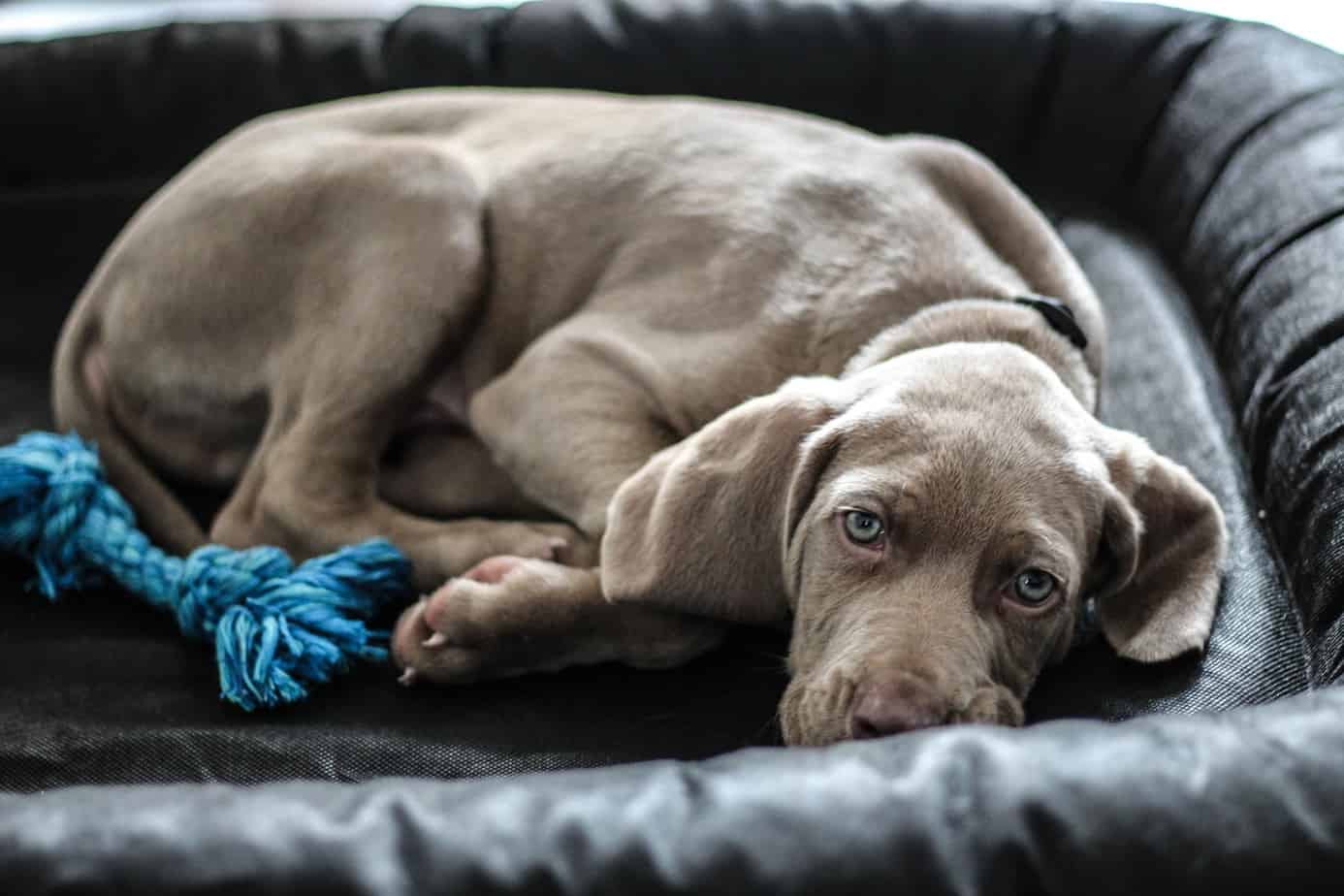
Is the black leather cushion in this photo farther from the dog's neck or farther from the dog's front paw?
the dog's neck

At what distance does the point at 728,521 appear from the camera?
7.39ft

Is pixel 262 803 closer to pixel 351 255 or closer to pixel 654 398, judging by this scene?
pixel 654 398

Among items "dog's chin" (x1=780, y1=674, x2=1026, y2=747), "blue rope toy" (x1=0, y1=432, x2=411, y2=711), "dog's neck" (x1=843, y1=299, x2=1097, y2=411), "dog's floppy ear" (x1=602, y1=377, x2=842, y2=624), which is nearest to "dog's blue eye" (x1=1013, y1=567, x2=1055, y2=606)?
"dog's chin" (x1=780, y1=674, x2=1026, y2=747)

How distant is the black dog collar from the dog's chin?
2.52 ft

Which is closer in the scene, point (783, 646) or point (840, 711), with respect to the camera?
point (840, 711)

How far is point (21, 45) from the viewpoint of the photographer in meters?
3.99

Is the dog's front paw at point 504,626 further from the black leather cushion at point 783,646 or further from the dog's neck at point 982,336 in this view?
the dog's neck at point 982,336

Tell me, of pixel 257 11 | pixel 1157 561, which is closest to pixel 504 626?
pixel 1157 561

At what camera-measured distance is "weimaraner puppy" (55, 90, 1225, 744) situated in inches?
82.7

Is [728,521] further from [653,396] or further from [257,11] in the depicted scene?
[257,11]

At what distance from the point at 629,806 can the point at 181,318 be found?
1721mm

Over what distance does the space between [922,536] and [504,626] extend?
705 millimetres

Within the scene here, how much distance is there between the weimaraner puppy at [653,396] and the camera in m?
2.10

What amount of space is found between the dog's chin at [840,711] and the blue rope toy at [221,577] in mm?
818
